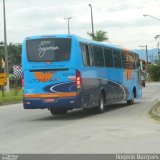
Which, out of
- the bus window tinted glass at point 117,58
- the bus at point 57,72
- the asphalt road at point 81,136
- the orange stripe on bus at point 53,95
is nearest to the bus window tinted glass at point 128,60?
the bus window tinted glass at point 117,58

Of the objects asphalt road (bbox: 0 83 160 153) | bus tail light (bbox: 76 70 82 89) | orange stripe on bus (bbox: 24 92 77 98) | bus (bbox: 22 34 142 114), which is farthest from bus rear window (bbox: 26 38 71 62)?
asphalt road (bbox: 0 83 160 153)

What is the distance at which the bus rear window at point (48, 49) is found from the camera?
20797 mm

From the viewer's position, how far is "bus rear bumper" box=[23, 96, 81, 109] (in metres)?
20.7

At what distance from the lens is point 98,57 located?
23.5 meters

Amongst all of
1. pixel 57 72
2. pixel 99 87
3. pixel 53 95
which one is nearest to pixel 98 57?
pixel 99 87

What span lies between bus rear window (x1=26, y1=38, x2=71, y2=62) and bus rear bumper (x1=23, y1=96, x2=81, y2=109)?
59.0 inches

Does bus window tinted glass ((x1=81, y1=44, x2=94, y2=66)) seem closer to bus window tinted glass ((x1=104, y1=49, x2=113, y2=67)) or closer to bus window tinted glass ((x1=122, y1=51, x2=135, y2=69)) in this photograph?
bus window tinted glass ((x1=104, y1=49, x2=113, y2=67))

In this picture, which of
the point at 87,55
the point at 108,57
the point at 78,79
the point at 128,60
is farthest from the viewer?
the point at 128,60

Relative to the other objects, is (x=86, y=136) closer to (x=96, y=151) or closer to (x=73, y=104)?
(x=96, y=151)

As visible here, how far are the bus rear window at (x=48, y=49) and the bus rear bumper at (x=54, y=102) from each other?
150cm

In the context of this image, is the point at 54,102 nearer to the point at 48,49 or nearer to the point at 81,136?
the point at 48,49

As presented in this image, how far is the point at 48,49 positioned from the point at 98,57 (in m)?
3.20

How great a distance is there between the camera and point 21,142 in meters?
13.7

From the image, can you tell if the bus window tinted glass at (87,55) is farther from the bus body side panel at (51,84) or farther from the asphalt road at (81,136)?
the asphalt road at (81,136)
